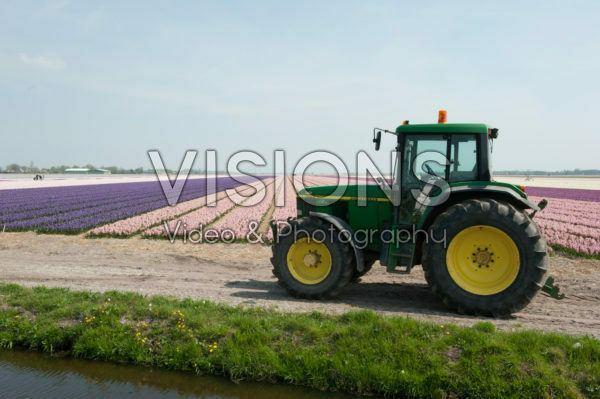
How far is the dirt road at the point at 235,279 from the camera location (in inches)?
251

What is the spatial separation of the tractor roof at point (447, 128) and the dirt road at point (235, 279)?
2.84 metres

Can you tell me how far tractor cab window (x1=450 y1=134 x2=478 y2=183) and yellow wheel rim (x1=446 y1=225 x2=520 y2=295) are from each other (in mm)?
872

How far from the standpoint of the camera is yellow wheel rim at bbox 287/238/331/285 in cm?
710

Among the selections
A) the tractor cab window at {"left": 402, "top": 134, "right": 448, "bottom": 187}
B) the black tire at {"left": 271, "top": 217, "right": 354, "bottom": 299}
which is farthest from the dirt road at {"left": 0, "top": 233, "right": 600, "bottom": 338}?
the tractor cab window at {"left": 402, "top": 134, "right": 448, "bottom": 187}

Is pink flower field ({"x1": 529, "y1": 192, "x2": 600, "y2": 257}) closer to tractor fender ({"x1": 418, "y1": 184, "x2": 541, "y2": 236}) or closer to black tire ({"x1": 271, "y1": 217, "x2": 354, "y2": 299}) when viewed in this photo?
tractor fender ({"x1": 418, "y1": 184, "x2": 541, "y2": 236})

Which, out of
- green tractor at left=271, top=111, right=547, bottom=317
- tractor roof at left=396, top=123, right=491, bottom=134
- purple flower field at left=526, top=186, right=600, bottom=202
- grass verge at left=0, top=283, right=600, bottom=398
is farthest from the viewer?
purple flower field at left=526, top=186, right=600, bottom=202

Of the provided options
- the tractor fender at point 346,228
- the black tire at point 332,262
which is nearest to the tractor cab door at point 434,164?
the tractor fender at point 346,228

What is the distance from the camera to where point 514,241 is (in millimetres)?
5898

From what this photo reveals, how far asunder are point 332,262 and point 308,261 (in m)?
0.48

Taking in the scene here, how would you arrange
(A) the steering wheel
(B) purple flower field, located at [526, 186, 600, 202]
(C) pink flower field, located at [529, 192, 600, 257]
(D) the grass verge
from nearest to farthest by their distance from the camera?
(D) the grass verge
(A) the steering wheel
(C) pink flower field, located at [529, 192, 600, 257]
(B) purple flower field, located at [526, 186, 600, 202]

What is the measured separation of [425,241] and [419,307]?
4.02 ft

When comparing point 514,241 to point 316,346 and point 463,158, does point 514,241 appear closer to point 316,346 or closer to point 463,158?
point 463,158

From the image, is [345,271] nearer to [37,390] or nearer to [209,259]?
[37,390]

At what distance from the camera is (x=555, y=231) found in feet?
46.8
